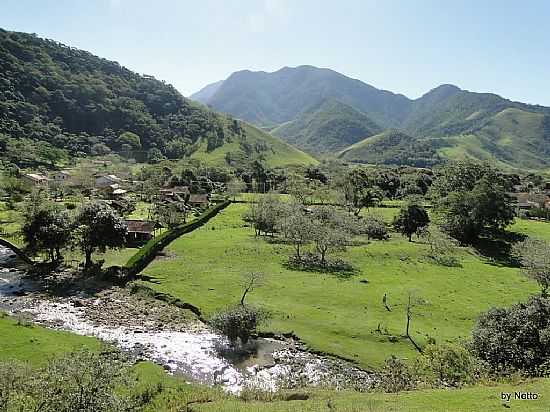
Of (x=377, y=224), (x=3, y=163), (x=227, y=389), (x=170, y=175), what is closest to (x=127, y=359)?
(x=227, y=389)

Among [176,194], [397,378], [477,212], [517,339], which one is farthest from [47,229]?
[477,212]

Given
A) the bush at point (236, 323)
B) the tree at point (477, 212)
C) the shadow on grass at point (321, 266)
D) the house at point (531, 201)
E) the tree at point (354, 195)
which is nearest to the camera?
the bush at point (236, 323)

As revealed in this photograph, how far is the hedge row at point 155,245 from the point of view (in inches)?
2164

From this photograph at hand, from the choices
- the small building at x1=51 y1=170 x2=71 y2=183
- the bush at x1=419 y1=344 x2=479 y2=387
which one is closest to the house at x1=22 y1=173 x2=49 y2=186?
the small building at x1=51 y1=170 x2=71 y2=183

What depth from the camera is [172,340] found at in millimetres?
38156

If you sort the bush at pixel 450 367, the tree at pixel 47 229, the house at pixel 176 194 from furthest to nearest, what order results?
the house at pixel 176 194
the tree at pixel 47 229
the bush at pixel 450 367

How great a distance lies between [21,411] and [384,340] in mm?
28969

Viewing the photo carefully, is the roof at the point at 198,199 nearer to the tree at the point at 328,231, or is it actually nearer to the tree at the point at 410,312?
the tree at the point at 328,231

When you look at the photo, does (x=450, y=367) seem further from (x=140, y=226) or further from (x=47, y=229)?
(x=140, y=226)

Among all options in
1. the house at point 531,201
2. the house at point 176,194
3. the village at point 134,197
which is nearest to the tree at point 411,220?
the village at point 134,197

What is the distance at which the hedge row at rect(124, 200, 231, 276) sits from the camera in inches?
2164

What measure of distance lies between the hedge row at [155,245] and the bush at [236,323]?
20.5 meters

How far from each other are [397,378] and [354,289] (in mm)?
24613

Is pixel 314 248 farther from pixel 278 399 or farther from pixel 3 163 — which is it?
pixel 3 163
